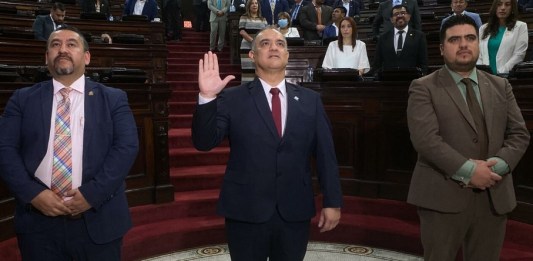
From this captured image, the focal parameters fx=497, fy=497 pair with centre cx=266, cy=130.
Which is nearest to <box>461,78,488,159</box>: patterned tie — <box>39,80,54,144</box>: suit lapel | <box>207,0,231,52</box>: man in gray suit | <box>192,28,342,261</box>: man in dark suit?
<box>192,28,342,261</box>: man in dark suit

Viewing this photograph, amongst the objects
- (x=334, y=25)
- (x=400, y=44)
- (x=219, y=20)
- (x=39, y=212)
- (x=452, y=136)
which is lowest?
(x=39, y=212)

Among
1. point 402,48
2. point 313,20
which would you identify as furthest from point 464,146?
point 313,20

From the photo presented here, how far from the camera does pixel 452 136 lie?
1768mm

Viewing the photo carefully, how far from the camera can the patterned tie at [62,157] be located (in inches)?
65.2

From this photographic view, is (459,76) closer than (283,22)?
Yes

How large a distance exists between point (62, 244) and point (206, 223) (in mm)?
1657

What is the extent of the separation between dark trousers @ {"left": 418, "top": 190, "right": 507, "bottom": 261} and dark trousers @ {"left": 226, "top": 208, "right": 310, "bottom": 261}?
521 millimetres

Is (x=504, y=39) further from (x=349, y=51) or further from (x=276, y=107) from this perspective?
(x=276, y=107)

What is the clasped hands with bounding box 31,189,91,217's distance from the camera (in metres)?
1.56

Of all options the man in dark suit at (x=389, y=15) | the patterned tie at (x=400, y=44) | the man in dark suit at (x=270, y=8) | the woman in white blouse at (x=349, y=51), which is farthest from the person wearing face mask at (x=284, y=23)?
the patterned tie at (x=400, y=44)

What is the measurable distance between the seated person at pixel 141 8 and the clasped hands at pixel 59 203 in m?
5.83

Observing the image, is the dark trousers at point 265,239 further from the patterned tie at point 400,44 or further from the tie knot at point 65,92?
the patterned tie at point 400,44

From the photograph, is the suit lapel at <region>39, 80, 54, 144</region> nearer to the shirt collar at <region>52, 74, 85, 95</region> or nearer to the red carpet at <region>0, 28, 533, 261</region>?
the shirt collar at <region>52, 74, 85, 95</region>

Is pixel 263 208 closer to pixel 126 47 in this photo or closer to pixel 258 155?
pixel 258 155
